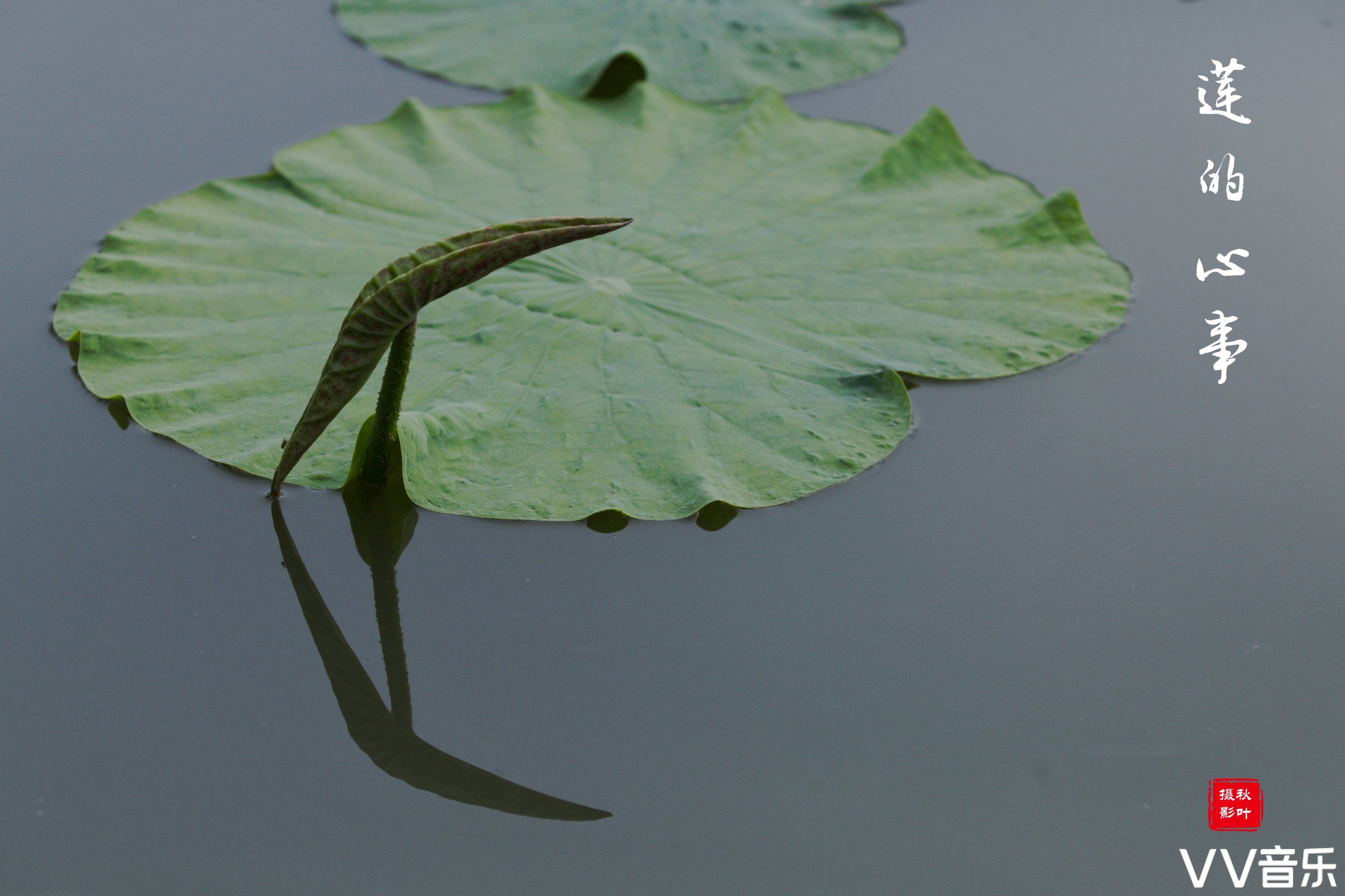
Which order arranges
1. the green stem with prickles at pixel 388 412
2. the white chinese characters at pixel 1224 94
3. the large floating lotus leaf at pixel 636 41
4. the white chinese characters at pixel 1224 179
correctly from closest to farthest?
the green stem with prickles at pixel 388 412 < the white chinese characters at pixel 1224 179 < the white chinese characters at pixel 1224 94 < the large floating lotus leaf at pixel 636 41

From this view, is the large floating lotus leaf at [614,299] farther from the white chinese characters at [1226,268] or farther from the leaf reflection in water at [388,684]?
the white chinese characters at [1226,268]

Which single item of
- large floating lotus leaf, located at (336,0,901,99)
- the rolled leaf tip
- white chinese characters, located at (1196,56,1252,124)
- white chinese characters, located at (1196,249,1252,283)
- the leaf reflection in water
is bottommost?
the leaf reflection in water

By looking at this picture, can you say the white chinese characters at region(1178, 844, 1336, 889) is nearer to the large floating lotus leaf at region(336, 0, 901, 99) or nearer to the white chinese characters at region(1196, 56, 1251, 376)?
the white chinese characters at region(1196, 56, 1251, 376)

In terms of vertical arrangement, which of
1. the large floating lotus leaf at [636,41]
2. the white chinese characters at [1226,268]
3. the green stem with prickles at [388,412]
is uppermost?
the large floating lotus leaf at [636,41]

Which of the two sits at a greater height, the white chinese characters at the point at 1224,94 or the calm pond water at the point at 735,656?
the white chinese characters at the point at 1224,94

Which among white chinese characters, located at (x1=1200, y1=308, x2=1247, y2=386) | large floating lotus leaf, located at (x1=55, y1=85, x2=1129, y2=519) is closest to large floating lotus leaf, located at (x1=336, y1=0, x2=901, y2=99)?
large floating lotus leaf, located at (x1=55, y1=85, x2=1129, y2=519)

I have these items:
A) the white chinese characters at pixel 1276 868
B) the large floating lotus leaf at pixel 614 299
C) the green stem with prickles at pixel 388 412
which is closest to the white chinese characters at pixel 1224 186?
the large floating lotus leaf at pixel 614 299
